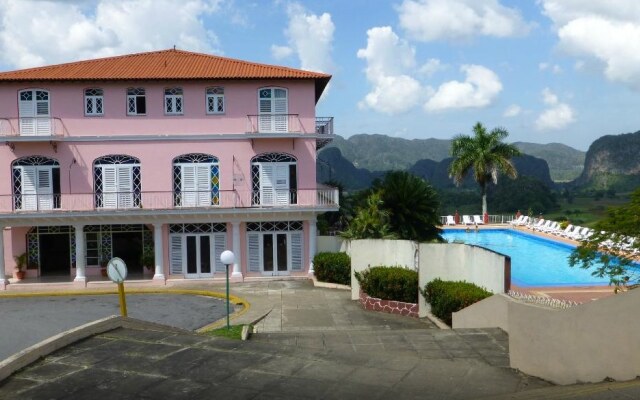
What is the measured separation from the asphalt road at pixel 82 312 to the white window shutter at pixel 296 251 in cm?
A: 469

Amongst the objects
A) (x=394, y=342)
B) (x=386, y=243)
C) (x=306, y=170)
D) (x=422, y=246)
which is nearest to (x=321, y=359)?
(x=394, y=342)

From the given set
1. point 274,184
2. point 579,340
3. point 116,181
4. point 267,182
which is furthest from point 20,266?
point 579,340

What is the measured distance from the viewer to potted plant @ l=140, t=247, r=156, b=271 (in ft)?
83.2

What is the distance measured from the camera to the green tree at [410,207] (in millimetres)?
24828

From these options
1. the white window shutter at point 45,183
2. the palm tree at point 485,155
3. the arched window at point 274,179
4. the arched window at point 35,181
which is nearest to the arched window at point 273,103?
the arched window at point 274,179

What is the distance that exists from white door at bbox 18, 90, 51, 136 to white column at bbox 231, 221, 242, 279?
843 centimetres

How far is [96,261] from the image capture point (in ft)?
84.1

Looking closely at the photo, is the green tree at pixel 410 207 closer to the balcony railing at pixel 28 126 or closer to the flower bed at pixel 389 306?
the flower bed at pixel 389 306

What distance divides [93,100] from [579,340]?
21597 millimetres

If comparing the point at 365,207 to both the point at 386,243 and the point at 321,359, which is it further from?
the point at 321,359

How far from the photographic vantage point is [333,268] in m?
23.1

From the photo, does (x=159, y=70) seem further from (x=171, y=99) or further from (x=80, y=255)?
(x=80, y=255)

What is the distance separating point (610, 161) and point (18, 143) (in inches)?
3525

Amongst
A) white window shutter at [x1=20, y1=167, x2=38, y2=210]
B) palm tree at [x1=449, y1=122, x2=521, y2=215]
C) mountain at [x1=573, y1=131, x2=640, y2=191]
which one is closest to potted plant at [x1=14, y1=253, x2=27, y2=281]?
white window shutter at [x1=20, y1=167, x2=38, y2=210]
